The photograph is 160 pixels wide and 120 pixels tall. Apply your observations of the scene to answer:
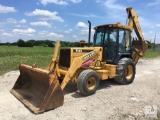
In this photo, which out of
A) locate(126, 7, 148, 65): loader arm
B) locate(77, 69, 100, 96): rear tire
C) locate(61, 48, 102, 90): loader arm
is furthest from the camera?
locate(126, 7, 148, 65): loader arm

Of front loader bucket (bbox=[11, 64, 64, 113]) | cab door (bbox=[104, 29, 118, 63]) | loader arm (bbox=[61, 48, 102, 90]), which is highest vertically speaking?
cab door (bbox=[104, 29, 118, 63])

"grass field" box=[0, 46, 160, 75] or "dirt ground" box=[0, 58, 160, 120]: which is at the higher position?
"grass field" box=[0, 46, 160, 75]

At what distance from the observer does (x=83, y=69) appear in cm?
724

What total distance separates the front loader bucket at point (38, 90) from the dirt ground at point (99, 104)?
169mm

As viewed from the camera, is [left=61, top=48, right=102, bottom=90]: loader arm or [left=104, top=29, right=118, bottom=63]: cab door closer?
[left=61, top=48, right=102, bottom=90]: loader arm

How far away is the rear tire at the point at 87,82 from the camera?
6.60 m

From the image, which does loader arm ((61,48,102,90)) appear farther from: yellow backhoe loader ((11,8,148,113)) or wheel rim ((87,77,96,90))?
wheel rim ((87,77,96,90))

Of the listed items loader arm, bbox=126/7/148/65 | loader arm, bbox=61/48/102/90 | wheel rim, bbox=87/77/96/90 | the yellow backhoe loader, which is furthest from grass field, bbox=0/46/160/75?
loader arm, bbox=126/7/148/65

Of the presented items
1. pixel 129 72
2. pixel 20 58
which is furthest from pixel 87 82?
pixel 20 58

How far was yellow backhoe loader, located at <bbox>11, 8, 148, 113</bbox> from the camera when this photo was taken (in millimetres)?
5824

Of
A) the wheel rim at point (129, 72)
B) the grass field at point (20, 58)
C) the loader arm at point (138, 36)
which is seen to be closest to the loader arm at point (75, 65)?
the wheel rim at point (129, 72)

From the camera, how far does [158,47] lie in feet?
128

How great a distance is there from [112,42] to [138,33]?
2.17 metres

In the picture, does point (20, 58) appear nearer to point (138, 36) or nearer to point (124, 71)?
point (138, 36)
